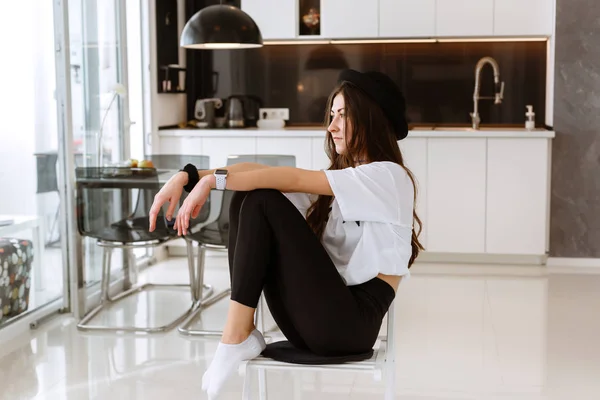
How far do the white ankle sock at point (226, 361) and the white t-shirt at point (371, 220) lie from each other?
35 cm

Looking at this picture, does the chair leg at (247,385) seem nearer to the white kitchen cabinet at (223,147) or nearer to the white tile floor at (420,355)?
the white tile floor at (420,355)

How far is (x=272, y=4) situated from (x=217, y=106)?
35.0 inches

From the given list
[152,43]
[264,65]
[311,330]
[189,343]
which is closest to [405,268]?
[311,330]

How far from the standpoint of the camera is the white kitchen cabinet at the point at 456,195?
233 inches

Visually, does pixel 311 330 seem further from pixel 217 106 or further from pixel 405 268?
pixel 217 106

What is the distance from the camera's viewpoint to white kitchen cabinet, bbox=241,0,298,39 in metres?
6.27

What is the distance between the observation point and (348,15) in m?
6.17

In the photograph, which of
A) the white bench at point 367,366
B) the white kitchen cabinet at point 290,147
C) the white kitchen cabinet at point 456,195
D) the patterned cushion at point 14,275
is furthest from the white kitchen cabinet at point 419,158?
the white bench at point 367,366

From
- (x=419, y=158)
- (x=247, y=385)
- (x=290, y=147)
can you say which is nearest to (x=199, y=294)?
(x=290, y=147)

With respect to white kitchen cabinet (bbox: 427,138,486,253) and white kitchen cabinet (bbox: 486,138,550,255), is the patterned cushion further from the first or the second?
white kitchen cabinet (bbox: 486,138,550,255)

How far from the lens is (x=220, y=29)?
4.53 m

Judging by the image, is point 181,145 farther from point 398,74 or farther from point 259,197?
point 259,197

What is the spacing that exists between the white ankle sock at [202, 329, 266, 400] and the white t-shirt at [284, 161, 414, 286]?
0.35 metres

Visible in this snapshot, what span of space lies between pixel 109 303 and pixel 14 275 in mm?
819
